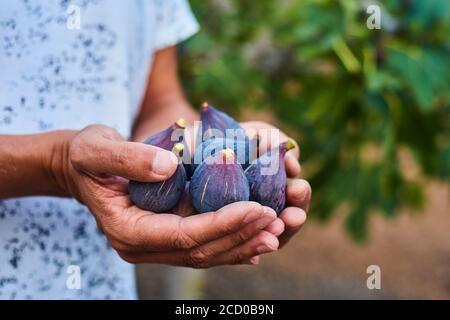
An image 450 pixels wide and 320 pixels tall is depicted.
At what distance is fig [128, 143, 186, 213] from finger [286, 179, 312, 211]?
0.51 ft

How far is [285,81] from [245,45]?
0.25 meters

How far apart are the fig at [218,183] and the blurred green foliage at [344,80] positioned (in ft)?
3.25

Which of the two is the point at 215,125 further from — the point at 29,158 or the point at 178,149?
the point at 29,158

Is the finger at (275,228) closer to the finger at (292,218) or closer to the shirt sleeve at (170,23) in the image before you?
the finger at (292,218)

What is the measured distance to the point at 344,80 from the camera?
6.52 feet

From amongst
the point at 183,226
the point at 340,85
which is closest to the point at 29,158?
the point at 183,226

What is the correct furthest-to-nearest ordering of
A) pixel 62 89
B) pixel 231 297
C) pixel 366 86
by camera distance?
pixel 231 297
pixel 366 86
pixel 62 89

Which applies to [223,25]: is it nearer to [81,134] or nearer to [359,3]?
[359,3]

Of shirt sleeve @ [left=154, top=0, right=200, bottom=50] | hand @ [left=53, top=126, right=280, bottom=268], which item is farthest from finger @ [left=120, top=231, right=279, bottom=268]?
shirt sleeve @ [left=154, top=0, right=200, bottom=50]

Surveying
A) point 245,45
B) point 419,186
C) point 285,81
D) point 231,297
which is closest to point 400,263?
point 231,297

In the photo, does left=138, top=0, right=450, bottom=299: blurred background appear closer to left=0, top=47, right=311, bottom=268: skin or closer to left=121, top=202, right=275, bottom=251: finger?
left=0, top=47, right=311, bottom=268: skin

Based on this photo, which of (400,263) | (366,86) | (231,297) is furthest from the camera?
(400,263)

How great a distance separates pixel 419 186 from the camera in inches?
95.2

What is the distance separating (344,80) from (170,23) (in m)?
0.85
